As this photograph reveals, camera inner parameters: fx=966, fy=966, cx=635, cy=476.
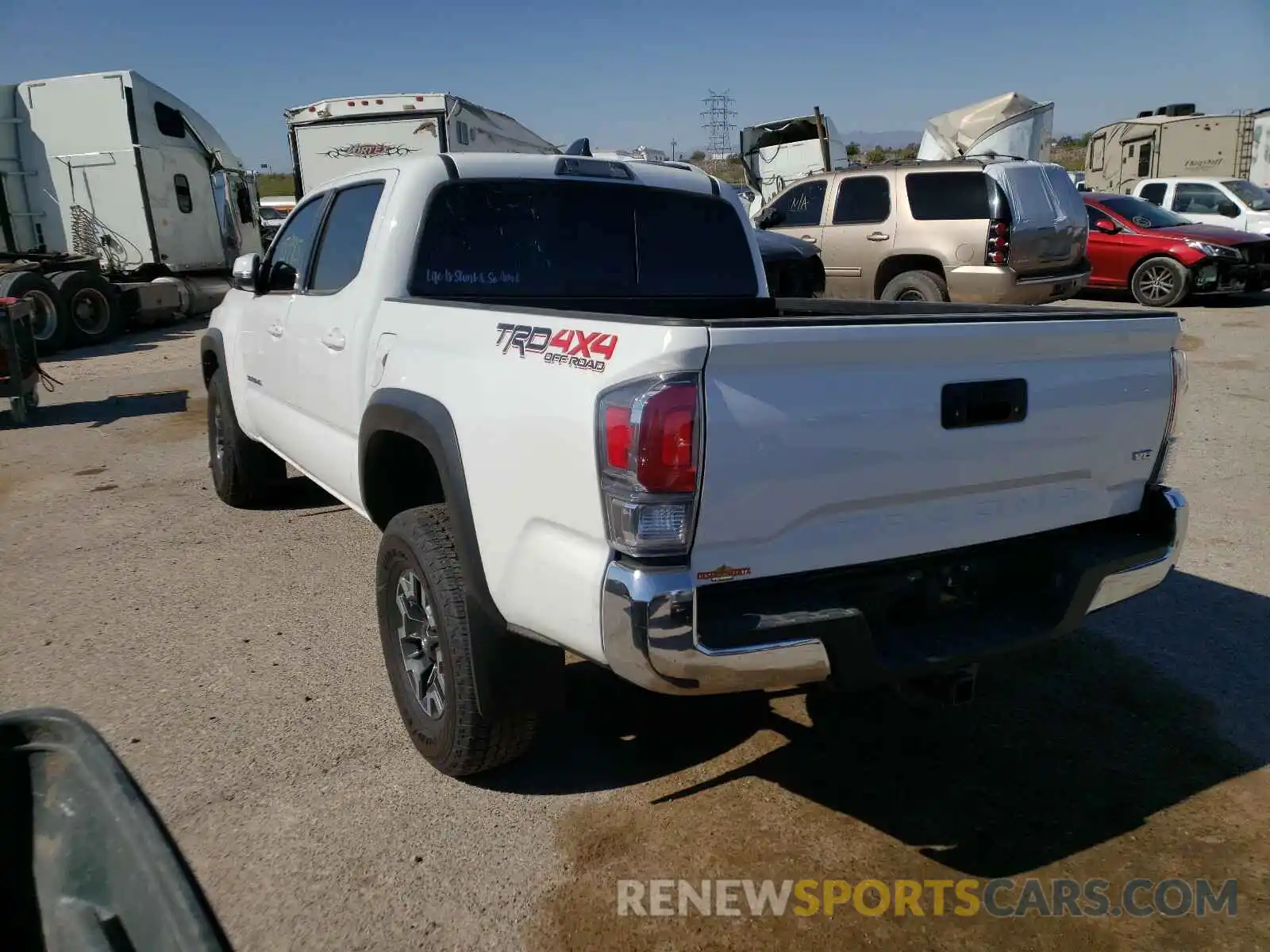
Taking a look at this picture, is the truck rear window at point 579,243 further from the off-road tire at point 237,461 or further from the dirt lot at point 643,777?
the off-road tire at point 237,461

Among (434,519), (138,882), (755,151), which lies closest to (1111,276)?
(755,151)

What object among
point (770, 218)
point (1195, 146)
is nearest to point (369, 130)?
point (770, 218)

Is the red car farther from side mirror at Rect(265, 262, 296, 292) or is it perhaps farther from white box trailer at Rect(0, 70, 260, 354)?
white box trailer at Rect(0, 70, 260, 354)

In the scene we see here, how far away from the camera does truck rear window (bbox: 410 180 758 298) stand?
3779mm

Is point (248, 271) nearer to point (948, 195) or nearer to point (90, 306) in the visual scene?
point (948, 195)

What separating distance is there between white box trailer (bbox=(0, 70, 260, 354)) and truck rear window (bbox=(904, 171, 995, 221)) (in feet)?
38.4

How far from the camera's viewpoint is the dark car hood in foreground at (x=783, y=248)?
1085cm

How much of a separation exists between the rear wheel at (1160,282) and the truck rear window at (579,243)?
12149 millimetres

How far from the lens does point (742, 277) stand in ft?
14.4

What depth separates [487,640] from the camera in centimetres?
280

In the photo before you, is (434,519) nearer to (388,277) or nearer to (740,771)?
(388,277)

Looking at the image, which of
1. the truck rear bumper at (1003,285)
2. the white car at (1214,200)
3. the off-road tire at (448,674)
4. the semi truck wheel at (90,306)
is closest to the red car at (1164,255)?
the white car at (1214,200)

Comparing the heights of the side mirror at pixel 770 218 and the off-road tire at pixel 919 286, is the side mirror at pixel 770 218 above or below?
above

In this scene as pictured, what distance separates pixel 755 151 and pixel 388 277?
21.9 meters
